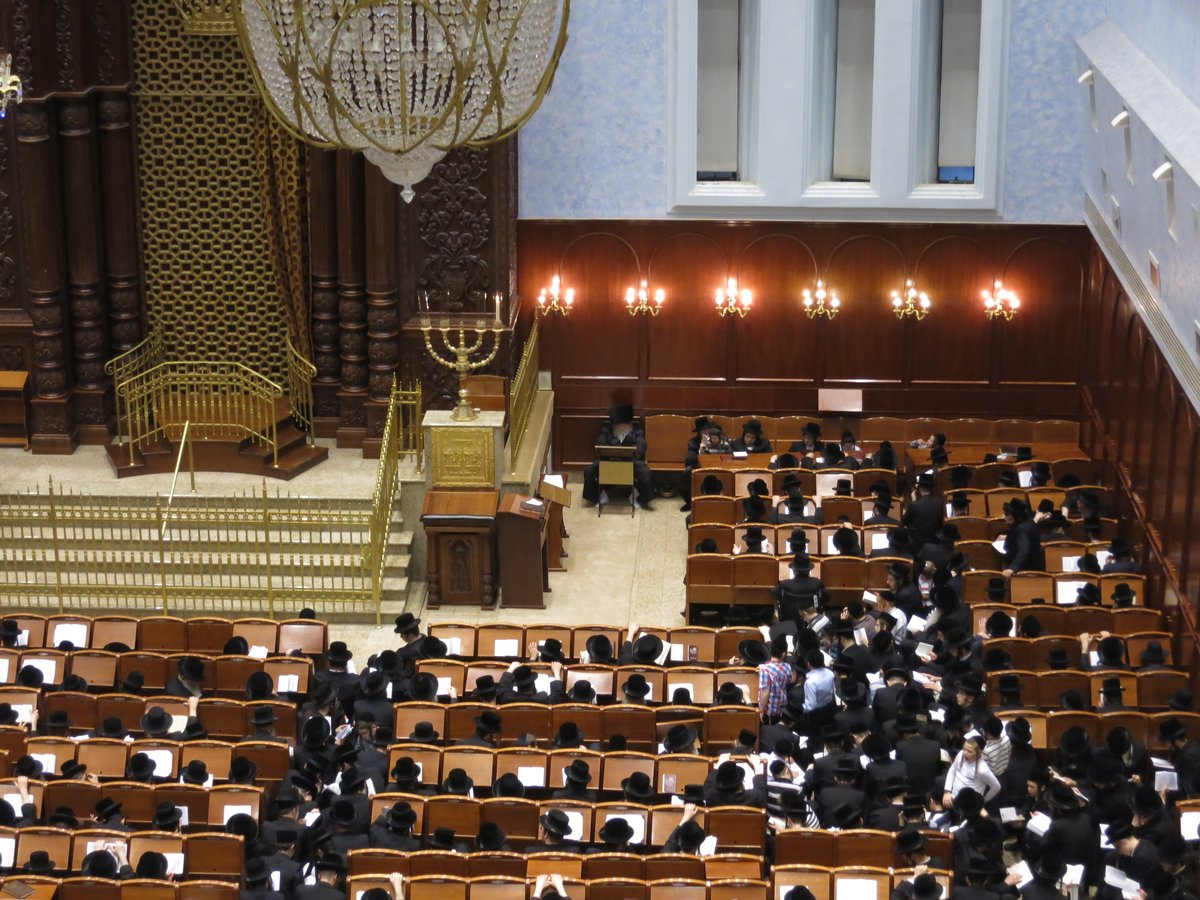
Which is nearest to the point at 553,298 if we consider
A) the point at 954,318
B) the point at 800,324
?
the point at 800,324

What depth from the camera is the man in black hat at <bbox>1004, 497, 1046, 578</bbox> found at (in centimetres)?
2206

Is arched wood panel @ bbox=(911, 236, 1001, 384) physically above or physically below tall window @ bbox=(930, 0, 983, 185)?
below

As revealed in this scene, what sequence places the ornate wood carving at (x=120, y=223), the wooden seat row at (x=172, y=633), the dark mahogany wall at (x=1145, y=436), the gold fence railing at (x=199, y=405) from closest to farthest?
the wooden seat row at (x=172, y=633) → the dark mahogany wall at (x=1145, y=436) → the gold fence railing at (x=199, y=405) → the ornate wood carving at (x=120, y=223)

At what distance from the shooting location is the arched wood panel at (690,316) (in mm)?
26734

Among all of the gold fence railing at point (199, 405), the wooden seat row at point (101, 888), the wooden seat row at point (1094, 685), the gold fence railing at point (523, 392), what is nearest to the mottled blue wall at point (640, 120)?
the gold fence railing at point (523, 392)

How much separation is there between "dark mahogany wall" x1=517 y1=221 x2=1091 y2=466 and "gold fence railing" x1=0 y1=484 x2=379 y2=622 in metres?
5.14

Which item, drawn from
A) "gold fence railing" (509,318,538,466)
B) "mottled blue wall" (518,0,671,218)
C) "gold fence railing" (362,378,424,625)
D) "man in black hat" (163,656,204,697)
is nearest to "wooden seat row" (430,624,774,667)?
"gold fence railing" (362,378,424,625)

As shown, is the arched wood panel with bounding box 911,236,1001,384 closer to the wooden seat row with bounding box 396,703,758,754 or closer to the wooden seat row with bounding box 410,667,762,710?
the wooden seat row with bounding box 410,667,762,710

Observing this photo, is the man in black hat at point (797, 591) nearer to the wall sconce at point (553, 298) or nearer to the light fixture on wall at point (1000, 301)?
the light fixture on wall at point (1000, 301)

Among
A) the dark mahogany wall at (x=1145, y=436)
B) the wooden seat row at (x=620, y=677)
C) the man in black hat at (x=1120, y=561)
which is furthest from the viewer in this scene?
the man in black hat at (x=1120, y=561)

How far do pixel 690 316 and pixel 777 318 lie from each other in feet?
3.91

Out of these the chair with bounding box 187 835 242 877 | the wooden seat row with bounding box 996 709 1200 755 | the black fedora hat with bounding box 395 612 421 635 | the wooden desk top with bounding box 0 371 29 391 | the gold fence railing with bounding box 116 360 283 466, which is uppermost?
the wooden desk top with bounding box 0 371 29 391

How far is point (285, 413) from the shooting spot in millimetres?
24766

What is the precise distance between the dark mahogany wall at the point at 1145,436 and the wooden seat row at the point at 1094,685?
80 centimetres
